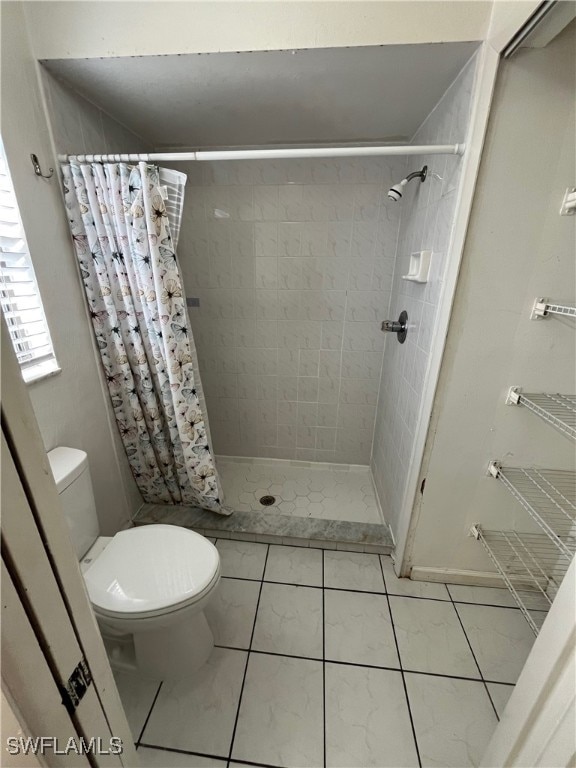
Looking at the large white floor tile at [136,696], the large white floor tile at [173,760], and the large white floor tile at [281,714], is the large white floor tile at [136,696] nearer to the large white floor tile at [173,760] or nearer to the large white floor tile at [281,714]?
the large white floor tile at [173,760]

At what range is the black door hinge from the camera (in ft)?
1.43

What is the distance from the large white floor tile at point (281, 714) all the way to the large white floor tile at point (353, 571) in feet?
1.17

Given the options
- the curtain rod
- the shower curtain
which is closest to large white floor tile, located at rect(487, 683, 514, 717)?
the shower curtain

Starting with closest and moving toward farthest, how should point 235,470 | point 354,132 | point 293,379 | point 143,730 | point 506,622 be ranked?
point 143,730
point 506,622
point 354,132
point 293,379
point 235,470

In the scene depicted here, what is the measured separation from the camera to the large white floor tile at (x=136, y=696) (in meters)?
1.03

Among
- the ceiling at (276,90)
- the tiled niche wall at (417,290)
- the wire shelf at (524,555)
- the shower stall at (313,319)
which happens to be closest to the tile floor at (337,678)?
the wire shelf at (524,555)

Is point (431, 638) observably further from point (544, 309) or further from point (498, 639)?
point (544, 309)

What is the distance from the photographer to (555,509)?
122 cm

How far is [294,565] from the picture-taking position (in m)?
1.55

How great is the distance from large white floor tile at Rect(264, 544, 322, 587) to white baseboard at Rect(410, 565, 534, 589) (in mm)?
454

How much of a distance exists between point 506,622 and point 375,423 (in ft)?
3.72

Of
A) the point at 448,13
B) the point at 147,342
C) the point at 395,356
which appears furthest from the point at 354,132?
the point at 147,342

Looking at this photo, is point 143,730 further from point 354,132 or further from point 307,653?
point 354,132

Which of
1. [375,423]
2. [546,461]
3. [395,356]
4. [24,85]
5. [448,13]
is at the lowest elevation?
[375,423]
